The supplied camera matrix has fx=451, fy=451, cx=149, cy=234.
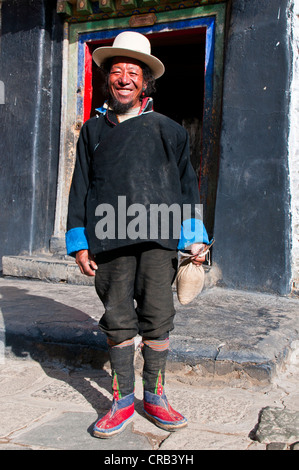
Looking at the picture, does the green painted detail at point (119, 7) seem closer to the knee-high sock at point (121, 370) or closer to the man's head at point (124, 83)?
the man's head at point (124, 83)

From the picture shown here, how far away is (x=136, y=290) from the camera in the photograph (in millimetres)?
2189

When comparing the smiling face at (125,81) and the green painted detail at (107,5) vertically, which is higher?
the green painted detail at (107,5)

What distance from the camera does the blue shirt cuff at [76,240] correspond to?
2.18 metres

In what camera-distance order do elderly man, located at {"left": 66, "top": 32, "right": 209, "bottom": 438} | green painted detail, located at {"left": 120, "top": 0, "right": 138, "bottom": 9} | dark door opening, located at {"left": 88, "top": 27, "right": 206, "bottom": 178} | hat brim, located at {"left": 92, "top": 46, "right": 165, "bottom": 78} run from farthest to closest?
dark door opening, located at {"left": 88, "top": 27, "right": 206, "bottom": 178}
green painted detail, located at {"left": 120, "top": 0, "right": 138, "bottom": 9}
hat brim, located at {"left": 92, "top": 46, "right": 165, "bottom": 78}
elderly man, located at {"left": 66, "top": 32, "right": 209, "bottom": 438}

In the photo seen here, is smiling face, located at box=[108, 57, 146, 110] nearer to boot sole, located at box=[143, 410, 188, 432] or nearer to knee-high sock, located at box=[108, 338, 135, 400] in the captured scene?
knee-high sock, located at box=[108, 338, 135, 400]

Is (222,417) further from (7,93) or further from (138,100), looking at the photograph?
(7,93)

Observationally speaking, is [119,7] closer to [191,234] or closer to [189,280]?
[191,234]

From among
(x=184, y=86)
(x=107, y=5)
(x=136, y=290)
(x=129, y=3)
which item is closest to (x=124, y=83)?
(x=136, y=290)

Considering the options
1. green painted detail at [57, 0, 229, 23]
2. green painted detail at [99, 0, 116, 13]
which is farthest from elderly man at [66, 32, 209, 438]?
green painted detail at [99, 0, 116, 13]

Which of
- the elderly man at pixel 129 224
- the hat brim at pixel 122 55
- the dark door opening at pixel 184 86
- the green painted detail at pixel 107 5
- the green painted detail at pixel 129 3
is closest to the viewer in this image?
the elderly man at pixel 129 224

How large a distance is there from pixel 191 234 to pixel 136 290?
0.40 m

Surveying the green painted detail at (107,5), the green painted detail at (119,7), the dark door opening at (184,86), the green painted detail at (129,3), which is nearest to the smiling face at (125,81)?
the green painted detail at (119,7)

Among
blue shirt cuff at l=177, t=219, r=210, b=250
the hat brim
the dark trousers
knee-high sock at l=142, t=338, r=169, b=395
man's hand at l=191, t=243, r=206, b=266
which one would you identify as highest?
the hat brim

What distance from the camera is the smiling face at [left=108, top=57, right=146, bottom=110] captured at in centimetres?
222
